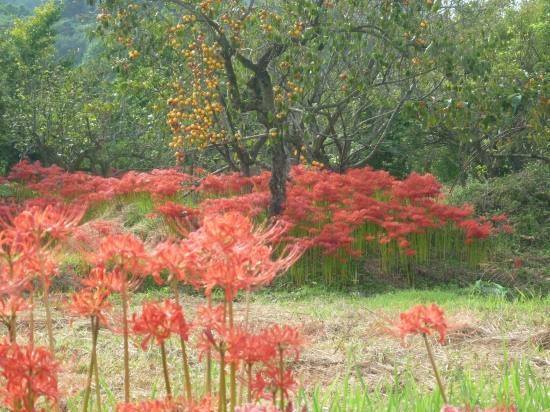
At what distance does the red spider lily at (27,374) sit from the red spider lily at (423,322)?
620 mm

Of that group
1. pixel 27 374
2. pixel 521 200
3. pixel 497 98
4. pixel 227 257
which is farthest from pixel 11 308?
pixel 521 200

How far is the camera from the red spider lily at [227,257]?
3.55 ft

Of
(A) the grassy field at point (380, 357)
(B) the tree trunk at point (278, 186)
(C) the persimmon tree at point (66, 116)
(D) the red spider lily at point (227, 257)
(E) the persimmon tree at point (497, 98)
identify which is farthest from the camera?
(C) the persimmon tree at point (66, 116)

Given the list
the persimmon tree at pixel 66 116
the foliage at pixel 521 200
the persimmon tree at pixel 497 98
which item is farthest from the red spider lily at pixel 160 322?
the persimmon tree at pixel 66 116

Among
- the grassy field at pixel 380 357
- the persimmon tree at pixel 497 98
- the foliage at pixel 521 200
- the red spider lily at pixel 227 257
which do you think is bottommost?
the grassy field at pixel 380 357

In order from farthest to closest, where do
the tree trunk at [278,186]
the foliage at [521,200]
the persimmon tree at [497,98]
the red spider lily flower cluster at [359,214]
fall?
the foliage at [521,200], the tree trunk at [278,186], the red spider lily flower cluster at [359,214], the persimmon tree at [497,98]

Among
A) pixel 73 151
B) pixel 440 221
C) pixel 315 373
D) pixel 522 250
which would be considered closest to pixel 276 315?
pixel 315 373

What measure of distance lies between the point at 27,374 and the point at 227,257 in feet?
1.32

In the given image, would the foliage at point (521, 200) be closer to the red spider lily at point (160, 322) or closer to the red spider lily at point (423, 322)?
the red spider lily at point (423, 322)

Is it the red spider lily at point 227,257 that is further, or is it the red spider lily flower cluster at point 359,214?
the red spider lily flower cluster at point 359,214

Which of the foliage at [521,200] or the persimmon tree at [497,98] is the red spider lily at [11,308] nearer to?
the persimmon tree at [497,98]

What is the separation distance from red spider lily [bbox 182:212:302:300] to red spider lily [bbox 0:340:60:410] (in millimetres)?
301

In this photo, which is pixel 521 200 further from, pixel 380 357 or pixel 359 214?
pixel 380 357

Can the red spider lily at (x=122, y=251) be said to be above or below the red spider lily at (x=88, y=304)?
above
